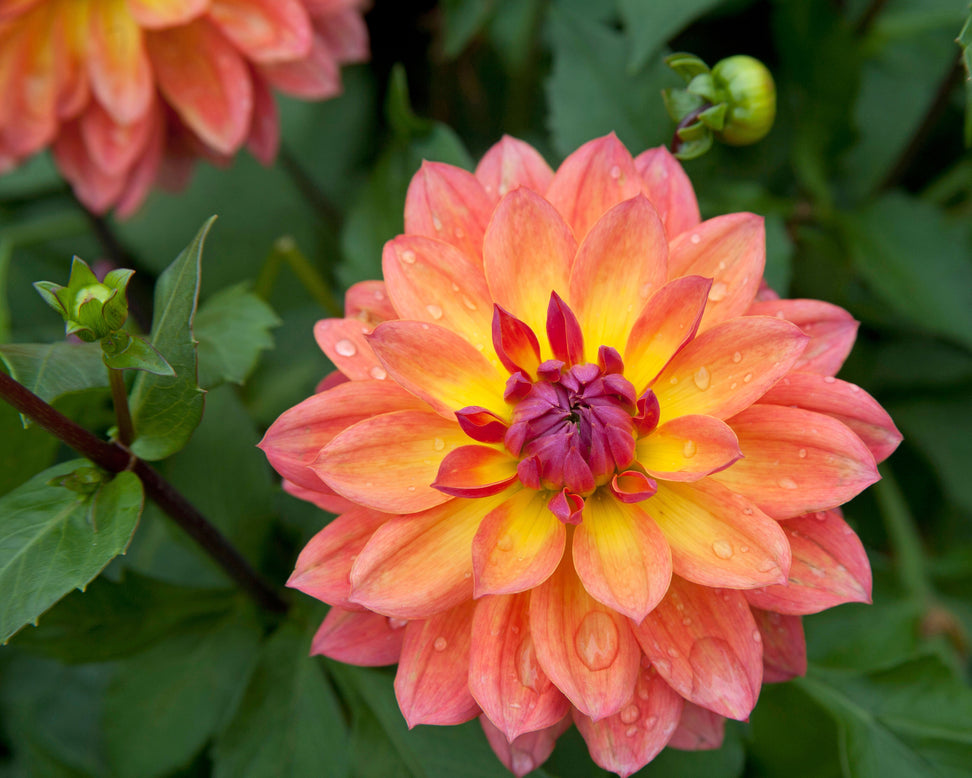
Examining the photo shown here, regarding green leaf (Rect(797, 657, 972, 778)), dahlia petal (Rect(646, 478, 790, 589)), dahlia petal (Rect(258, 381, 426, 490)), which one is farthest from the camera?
green leaf (Rect(797, 657, 972, 778))

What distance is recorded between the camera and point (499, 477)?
37.0 inches

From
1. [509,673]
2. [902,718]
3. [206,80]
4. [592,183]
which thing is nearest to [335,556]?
[509,673]

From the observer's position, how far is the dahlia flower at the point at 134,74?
1384mm

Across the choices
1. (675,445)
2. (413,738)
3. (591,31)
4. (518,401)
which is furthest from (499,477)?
(591,31)

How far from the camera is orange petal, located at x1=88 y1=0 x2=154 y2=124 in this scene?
139cm

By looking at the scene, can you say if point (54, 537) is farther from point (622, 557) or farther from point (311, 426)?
point (622, 557)

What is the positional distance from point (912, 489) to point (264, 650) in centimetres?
140

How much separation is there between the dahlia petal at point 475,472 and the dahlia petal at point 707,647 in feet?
0.71

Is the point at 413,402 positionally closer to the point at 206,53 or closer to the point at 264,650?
the point at 264,650

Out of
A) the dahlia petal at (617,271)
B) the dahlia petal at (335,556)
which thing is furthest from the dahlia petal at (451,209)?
the dahlia petal at (335,556)

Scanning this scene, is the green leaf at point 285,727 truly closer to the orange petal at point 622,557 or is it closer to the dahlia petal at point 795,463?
the orange petal at point 622,557

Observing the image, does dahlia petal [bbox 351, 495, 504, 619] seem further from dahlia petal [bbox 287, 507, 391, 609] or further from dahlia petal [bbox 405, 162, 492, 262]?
dahlia petal [bbox 405, 162, 492, 262]

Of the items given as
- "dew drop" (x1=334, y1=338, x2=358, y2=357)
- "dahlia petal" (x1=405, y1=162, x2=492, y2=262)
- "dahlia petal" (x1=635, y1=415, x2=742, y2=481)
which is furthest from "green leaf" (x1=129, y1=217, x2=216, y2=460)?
"dahlia petal" (x1=635, y1=415, x2=742, y2=481)

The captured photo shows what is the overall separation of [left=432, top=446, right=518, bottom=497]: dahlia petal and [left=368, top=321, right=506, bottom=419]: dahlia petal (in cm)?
6
